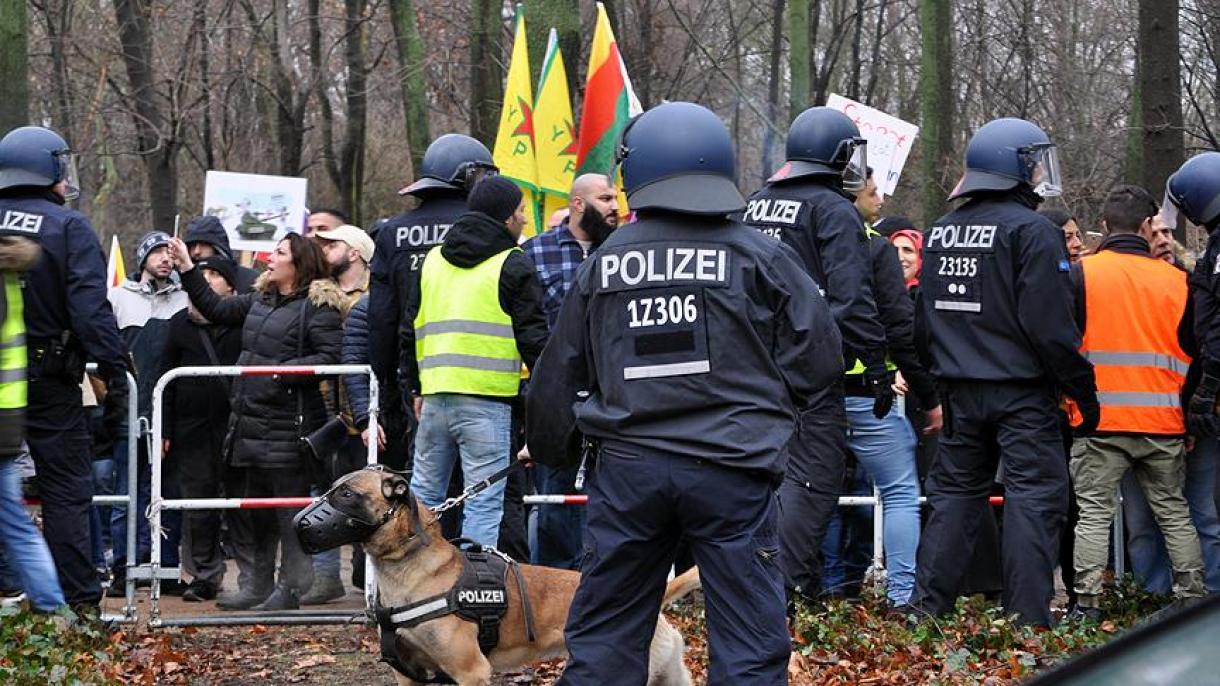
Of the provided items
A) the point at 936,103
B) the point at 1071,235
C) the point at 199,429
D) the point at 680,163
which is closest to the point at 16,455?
the point at 199,429

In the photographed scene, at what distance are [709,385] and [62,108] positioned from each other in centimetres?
2284

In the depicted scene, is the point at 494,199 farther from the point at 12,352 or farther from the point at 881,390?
the point at 12,352

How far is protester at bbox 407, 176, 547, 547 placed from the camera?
8.45 metres

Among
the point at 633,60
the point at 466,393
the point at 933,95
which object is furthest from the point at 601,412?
the point at 633,60

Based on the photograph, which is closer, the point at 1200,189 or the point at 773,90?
the point at 1200,189

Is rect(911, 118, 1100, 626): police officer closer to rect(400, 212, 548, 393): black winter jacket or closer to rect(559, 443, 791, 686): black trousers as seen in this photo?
rect(400, 212, 548, 393): black winter jacket

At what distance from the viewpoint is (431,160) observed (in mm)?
9227

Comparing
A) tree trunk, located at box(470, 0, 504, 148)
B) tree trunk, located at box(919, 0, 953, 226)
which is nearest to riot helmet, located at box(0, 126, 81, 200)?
tree trunk, located at box(470, 0, 504, 148)

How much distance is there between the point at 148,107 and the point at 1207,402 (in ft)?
60.4

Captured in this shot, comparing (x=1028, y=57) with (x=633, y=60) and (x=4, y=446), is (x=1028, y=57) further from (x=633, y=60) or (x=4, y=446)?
(x=4, y=446)

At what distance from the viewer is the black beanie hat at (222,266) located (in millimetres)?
10961

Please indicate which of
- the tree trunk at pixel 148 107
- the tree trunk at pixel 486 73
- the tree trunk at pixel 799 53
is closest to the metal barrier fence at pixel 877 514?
the tree trunk at pixel 486 73

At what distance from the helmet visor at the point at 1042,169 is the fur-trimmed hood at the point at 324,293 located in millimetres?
3904

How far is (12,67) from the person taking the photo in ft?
45.3
